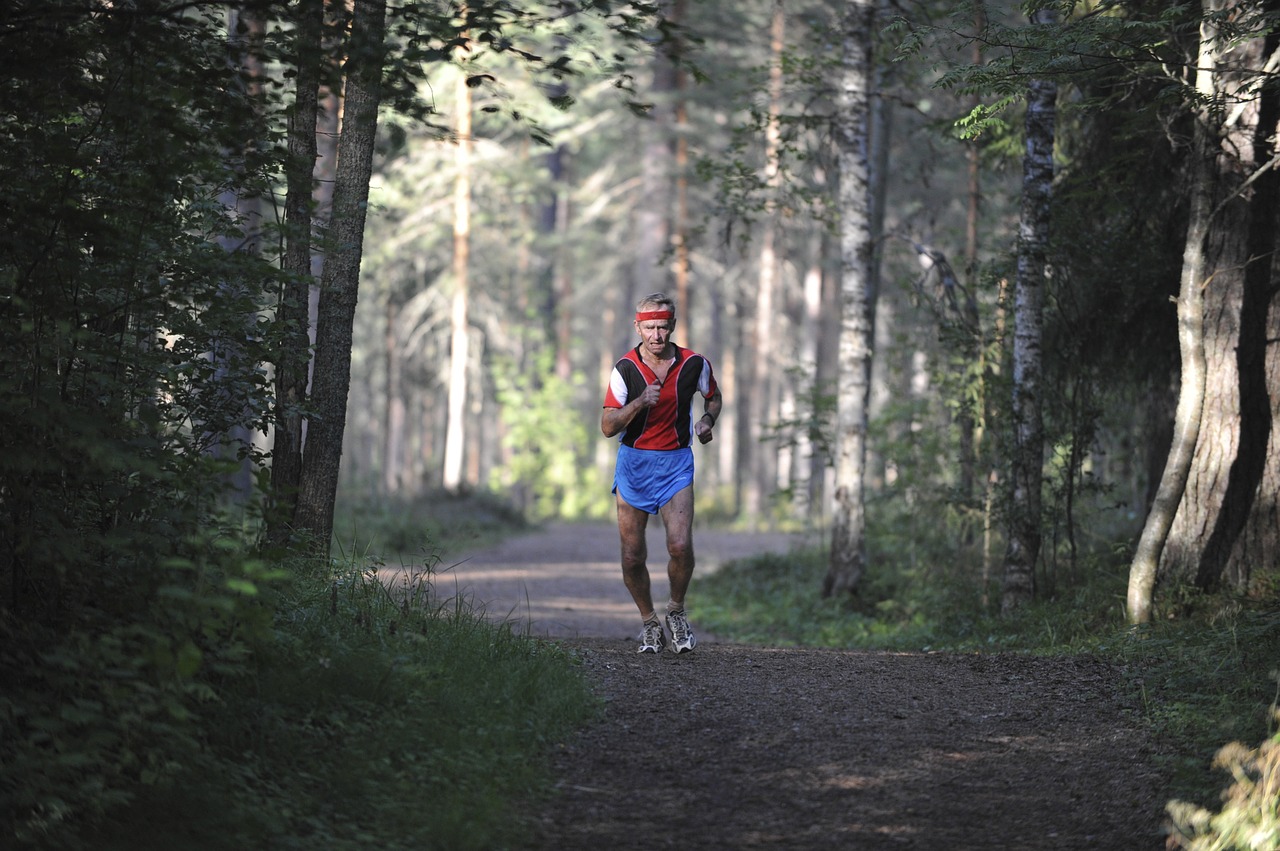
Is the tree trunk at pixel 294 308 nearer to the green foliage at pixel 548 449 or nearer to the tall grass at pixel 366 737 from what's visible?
the tall grass at pixel 366 737

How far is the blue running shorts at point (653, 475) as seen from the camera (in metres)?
8.64

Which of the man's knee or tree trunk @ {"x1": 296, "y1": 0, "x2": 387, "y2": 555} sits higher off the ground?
tree trunk @ {"x1": 296, "y1": 0, "x2": 387, "y2": 555}

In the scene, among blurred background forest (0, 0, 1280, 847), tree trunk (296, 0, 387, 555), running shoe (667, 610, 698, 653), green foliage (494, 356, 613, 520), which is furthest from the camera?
green foliage (494, 356, 613, 520)

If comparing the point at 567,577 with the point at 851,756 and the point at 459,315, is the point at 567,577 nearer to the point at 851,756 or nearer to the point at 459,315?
the point at 459,315

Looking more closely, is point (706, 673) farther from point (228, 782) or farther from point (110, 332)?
point (110, 332)

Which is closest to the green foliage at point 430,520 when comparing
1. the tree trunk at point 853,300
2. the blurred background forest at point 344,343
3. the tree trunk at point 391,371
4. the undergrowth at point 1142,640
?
the tree trunk at point 391,371

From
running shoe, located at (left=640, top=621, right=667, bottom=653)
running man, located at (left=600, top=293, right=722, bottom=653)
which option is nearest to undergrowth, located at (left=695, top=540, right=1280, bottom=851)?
running shoe, located at (left=640, top=621, right=667, bottom=653)

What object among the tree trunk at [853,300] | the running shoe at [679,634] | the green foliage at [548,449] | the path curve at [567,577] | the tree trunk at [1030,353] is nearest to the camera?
the running shoe at [679,634]

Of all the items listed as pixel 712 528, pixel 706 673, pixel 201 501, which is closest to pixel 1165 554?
pixel 706 673

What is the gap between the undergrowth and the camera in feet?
18.9

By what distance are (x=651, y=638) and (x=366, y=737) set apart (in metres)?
3.21

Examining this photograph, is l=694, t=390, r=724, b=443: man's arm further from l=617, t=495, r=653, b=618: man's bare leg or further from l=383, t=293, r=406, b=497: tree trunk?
l=383, t=293, r=406, b=497: tree trunk

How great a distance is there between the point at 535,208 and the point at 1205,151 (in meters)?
34.7

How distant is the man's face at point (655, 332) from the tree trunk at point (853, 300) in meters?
6.68
